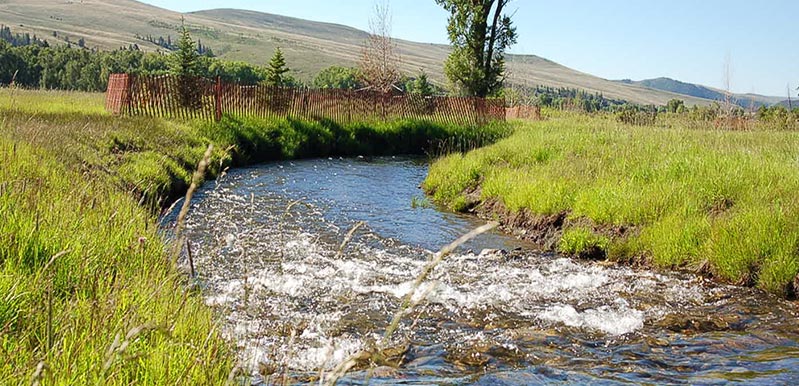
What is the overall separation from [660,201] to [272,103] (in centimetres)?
1893

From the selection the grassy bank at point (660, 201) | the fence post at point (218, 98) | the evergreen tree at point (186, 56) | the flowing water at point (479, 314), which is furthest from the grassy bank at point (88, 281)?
the evergreen tree at point (186, 56)

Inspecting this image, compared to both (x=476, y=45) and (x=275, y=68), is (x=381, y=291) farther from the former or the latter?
(x=275, y=68)

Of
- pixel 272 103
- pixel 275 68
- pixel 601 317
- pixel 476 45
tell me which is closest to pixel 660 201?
pixel 601 317

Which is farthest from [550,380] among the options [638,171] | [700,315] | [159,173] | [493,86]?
[493,86]

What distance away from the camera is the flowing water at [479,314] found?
16.3ft

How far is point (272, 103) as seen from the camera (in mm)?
26109

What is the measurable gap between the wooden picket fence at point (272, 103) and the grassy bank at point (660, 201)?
1081cm

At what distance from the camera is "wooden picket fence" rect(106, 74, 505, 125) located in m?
21.3

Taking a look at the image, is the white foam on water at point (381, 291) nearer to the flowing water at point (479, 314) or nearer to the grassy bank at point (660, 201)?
the flowing water at point (479, 314)

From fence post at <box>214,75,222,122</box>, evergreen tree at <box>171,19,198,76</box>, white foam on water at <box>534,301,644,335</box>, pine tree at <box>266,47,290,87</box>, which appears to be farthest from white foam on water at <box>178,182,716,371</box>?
pine tree at <box>266,47,290,87</box>

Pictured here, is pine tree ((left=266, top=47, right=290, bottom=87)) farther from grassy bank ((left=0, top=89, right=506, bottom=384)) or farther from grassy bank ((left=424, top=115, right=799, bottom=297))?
grassy bank ((left=0, top=89, right=506, bottom=384))

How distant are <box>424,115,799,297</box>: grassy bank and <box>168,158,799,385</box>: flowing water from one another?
551 mm

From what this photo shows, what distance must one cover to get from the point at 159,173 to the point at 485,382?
31.8 feet

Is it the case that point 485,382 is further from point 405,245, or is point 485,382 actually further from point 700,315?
point 405,245
